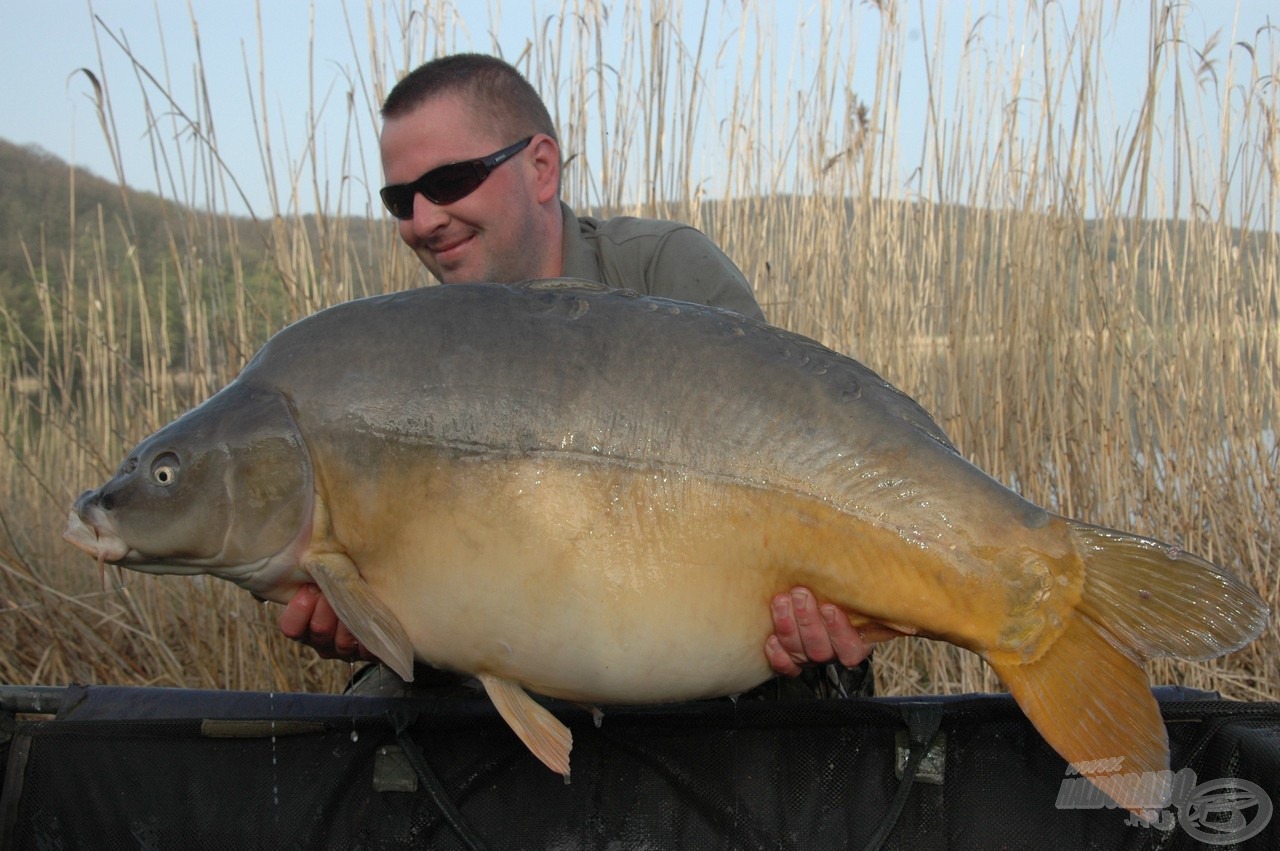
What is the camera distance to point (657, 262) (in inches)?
79.4

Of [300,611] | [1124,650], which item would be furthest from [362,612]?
[1124,650]

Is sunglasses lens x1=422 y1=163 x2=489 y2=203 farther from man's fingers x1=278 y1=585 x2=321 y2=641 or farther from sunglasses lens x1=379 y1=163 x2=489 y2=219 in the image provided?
man's fingers x1=278 y1=585 x2=321 y2=641

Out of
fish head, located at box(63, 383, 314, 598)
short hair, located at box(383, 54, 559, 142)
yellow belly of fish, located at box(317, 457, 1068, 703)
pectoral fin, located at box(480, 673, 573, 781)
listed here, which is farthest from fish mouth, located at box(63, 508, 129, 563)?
short hair, located at box(383, 54, 559, 142)

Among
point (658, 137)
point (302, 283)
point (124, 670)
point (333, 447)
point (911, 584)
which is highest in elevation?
point (658, 137)

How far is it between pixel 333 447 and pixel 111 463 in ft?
6.93

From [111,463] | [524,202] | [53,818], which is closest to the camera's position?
[53,818]

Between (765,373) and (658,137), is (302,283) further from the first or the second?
(765,373)

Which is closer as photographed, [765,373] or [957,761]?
[765,373]

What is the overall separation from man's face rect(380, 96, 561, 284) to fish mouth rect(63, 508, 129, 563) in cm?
79

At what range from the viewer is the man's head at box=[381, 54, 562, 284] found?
6.22 feet

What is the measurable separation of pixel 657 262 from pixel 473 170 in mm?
378

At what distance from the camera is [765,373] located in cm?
122

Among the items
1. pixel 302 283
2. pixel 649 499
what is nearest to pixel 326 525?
pixel 649 499

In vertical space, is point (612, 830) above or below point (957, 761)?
below
